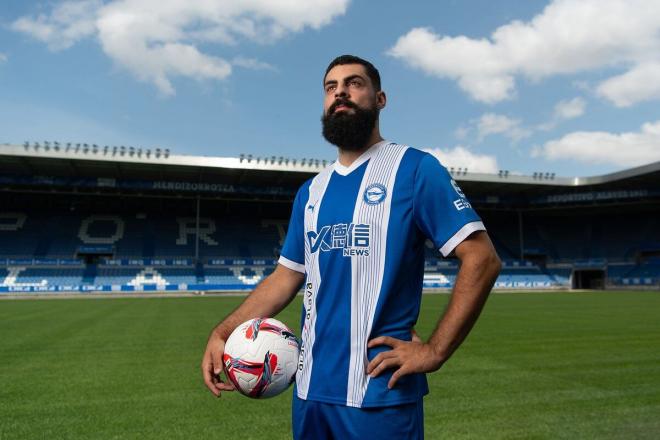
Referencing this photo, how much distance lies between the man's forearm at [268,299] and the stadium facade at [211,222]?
29384 mm

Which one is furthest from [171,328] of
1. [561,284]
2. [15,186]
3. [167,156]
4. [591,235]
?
[591,235]

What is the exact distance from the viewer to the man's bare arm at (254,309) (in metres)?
1.95

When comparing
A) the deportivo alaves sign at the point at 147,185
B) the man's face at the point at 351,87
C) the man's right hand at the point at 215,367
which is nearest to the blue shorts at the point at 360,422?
the man's right hand at the point at 215,367

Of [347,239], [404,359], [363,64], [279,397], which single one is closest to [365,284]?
[347,239]

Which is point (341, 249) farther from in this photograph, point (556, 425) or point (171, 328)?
point (171, 328)

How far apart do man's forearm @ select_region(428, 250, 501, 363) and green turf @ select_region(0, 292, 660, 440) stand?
300cm

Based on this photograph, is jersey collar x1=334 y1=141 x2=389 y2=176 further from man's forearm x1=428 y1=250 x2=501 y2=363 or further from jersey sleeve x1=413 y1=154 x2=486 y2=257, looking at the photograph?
man's forearm x1=428 y1=250 x2=501 y2=363

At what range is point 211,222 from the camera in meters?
40.7

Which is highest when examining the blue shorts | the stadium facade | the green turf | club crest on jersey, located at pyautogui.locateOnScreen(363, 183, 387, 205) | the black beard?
the stadium facade

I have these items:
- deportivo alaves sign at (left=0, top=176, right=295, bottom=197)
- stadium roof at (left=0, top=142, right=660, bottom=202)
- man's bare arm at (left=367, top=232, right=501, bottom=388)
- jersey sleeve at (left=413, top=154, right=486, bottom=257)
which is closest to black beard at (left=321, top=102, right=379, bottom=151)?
jersey sleeve at (left=413, top=154, right=486, bottom=257)

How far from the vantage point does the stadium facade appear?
3197 centimetres

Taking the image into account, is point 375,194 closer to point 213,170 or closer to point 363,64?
point 363,64

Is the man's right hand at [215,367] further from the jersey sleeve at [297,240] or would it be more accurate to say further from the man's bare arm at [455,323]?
the man's bare arm at [455,323]

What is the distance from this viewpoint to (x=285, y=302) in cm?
216
